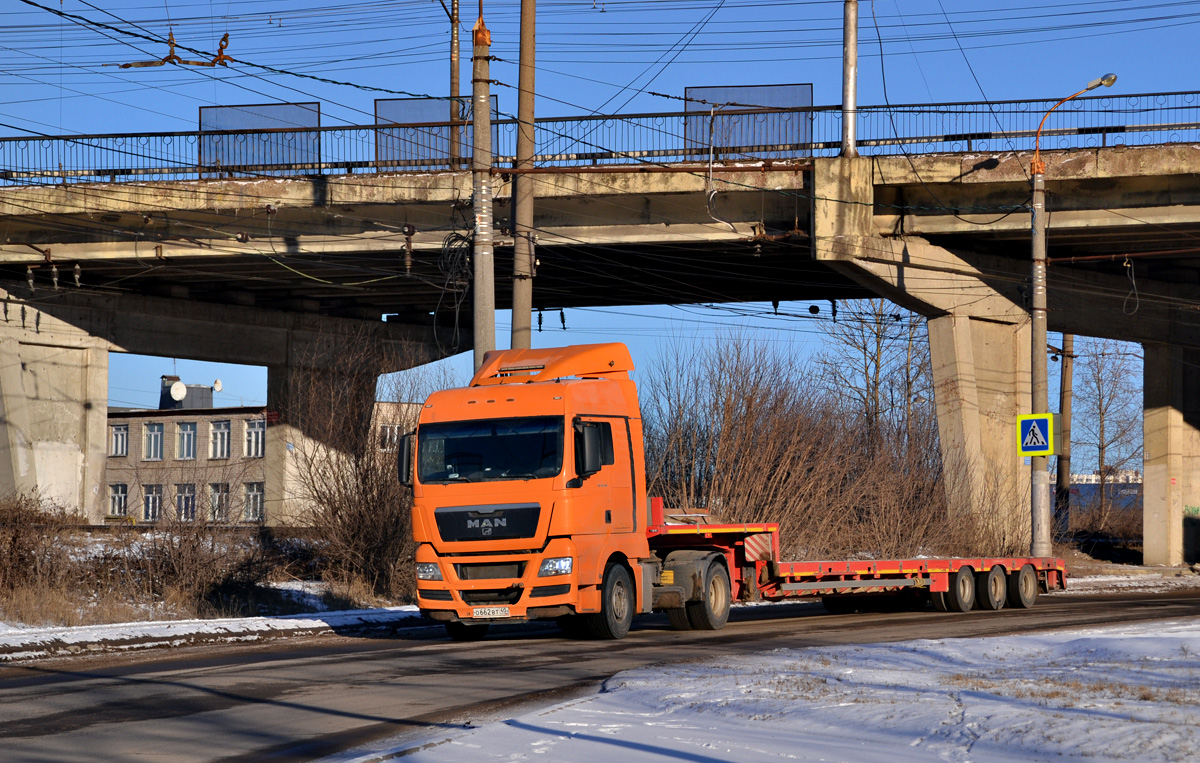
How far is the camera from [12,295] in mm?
35594

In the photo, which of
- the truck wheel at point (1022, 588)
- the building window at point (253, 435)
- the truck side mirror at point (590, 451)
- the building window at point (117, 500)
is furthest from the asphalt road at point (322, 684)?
the building window at point (117, 500)

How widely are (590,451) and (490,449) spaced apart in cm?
122

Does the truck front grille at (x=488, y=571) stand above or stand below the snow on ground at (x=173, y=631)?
above

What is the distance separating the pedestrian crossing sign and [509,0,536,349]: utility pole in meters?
9.90

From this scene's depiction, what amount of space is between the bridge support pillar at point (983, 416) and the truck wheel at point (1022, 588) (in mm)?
7747

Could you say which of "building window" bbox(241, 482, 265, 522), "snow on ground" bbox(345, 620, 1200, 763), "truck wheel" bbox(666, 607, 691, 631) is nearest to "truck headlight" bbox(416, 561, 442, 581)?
"truck wheel" bbox(666, 607, 691, 631)

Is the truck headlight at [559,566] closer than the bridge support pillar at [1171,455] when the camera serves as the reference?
Yes

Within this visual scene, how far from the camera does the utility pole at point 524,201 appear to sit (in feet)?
68.9

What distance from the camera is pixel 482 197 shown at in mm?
20688

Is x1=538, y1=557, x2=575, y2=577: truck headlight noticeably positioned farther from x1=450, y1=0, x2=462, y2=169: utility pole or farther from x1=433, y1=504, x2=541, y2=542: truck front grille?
x1=450, y1=0, x2=462, y2=169: utility pole

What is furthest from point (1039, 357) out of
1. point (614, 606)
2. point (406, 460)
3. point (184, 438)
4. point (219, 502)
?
point (184, 438)

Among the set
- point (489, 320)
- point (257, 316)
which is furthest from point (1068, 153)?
point (257, 316)

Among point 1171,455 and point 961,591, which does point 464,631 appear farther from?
point 1171,455

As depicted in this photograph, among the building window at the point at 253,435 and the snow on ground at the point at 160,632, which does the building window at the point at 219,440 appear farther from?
the snow on ground at the point at 160,632
